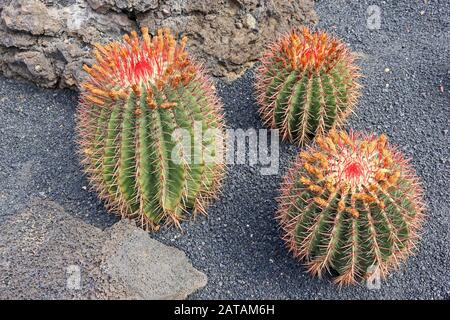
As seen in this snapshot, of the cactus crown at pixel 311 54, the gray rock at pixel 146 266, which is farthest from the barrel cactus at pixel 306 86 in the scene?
the gray rock at pixel 146 266

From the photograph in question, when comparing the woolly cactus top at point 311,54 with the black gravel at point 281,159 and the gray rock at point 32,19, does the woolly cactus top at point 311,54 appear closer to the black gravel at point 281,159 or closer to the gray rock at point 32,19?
the black gravel at point 281,159

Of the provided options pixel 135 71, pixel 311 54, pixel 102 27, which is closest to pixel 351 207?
pixel 311 54

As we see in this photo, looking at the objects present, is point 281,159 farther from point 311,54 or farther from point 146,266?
point 146,266

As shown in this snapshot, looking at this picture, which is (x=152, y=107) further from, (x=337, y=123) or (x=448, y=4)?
(x=448, y=4)

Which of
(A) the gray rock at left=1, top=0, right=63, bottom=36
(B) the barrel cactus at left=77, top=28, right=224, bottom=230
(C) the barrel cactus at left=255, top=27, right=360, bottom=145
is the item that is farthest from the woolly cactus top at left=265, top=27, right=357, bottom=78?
(A) the gray rock at left=1, top=0, right=63, bottom=36

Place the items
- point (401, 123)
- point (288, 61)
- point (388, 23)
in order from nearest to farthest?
point (288, 61)
point (401, 123)
point (388, 23)

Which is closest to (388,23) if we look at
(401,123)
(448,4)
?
(448,4)

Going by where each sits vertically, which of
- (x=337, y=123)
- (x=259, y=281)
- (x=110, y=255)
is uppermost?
(x=337, y=123)
